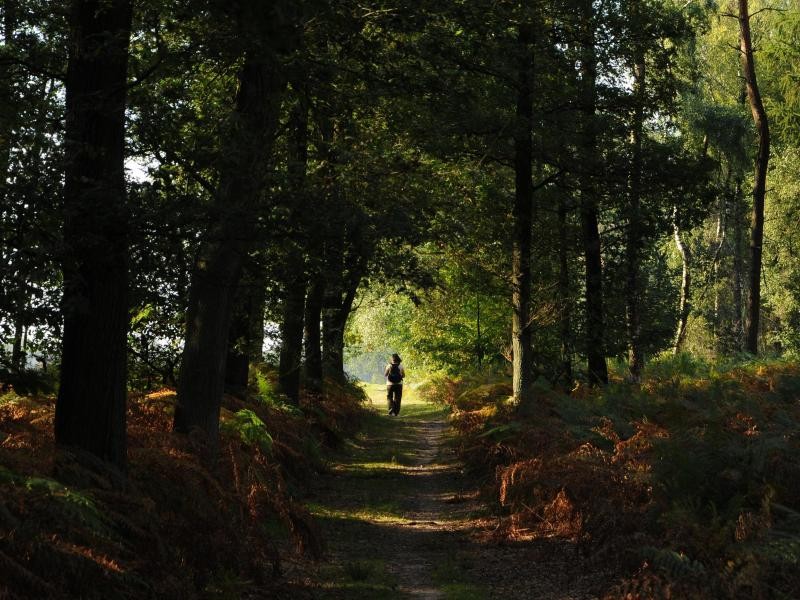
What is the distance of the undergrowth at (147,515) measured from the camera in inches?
191

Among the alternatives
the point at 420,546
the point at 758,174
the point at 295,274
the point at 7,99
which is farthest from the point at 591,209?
the point at 7,99

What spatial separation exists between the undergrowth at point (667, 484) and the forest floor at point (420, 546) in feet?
1.14

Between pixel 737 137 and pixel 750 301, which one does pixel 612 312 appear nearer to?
pixel 750 301

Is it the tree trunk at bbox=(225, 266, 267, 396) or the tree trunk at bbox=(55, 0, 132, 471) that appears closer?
the tree trunk at bbox=(55, 0, 132, 471)

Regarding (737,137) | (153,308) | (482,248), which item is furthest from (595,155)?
(737,137)

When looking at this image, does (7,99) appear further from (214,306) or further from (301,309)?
(301,309)

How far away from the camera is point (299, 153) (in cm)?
1234

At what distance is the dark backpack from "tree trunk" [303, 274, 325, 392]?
158 inches

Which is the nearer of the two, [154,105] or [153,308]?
[154,105]

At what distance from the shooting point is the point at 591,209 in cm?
1633

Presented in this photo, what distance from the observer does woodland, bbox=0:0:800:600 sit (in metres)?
6.27

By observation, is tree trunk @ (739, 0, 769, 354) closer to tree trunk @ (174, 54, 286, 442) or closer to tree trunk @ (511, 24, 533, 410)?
tree trunk @ (511, 24, 533, 410)

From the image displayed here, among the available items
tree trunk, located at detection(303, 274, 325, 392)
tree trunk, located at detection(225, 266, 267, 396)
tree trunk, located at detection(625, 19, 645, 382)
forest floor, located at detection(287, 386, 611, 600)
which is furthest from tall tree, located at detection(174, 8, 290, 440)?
tree trunk, located at detection(625, 19, 645, 382)

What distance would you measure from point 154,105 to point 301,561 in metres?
4.55
